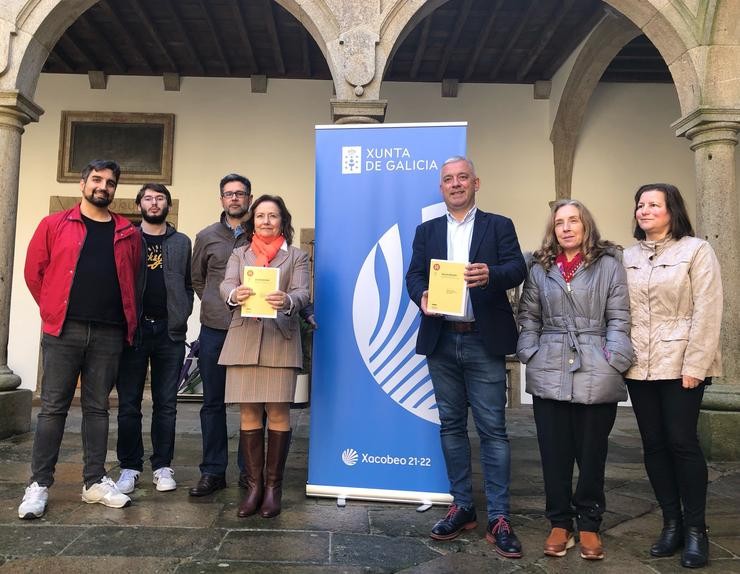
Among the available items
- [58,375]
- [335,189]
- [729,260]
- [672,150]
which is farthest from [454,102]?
[58,375]

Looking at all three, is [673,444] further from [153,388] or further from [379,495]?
[153,388]

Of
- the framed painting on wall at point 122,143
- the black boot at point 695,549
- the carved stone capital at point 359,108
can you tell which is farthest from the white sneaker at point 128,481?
the framed painting on wall at point 122,143

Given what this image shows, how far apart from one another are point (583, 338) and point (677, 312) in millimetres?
424

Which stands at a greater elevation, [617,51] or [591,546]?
[617,51]

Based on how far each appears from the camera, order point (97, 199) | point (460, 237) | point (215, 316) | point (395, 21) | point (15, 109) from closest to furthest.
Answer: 1. point (460, 237)
2. point (97, 199)
3. point (215, 316)
4. point (395, 21)
5. point (15, 109)

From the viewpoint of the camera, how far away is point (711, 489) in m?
3.77

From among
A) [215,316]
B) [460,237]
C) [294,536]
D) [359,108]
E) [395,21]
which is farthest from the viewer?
[395,21]

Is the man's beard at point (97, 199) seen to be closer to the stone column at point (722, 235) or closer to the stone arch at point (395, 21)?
the stone arch at point (395, 21)

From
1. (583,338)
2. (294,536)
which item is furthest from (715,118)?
(294,536)

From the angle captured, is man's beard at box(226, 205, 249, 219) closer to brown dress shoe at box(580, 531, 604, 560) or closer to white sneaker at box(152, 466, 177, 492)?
white sneaker at box(152, 466, 177, 492)

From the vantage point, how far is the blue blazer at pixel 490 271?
2691mm

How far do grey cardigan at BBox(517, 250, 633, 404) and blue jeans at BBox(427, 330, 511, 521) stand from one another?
0.61 feet

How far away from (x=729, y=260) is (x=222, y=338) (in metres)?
4.13

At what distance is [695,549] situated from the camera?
8.21 feet
